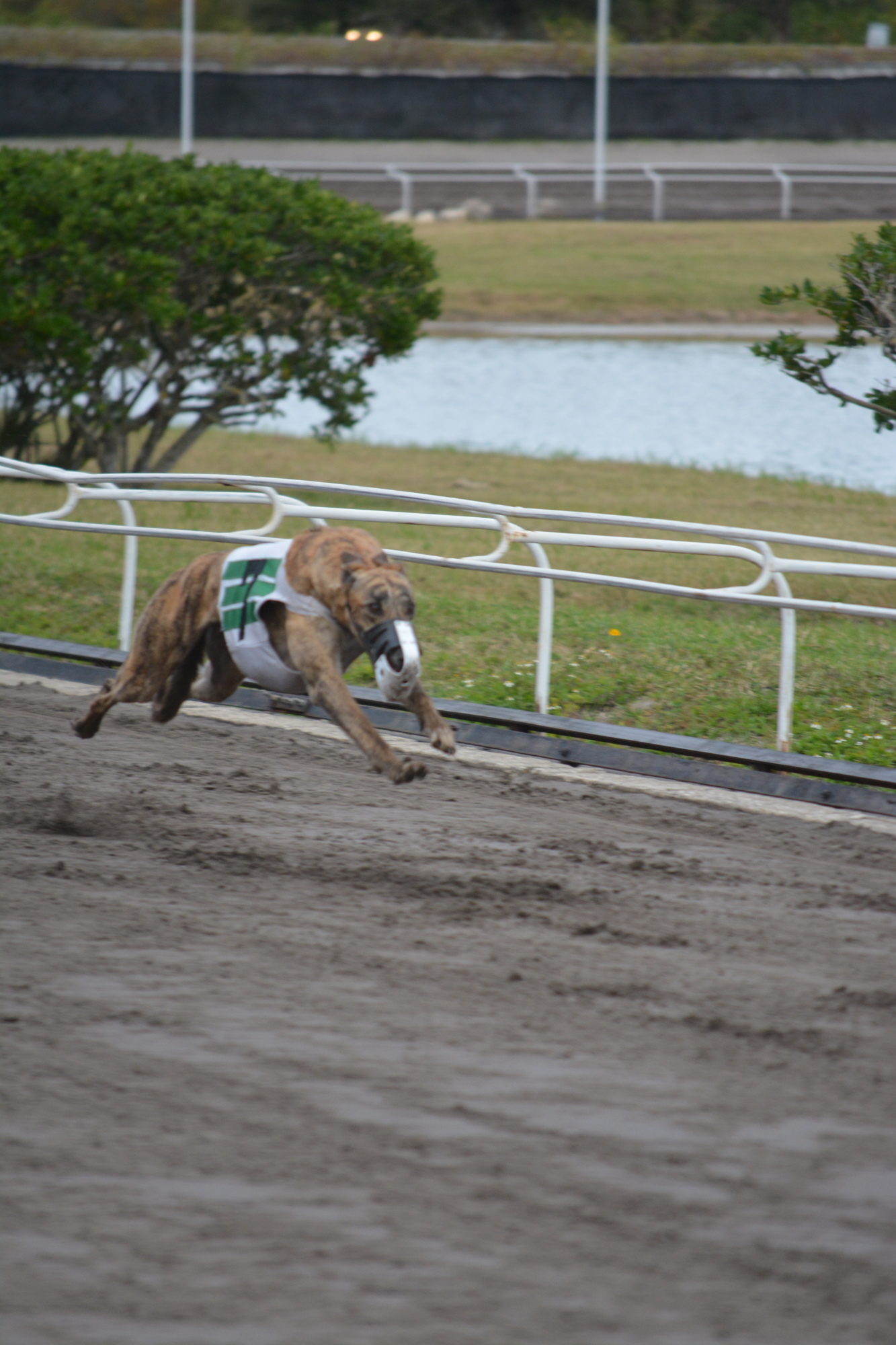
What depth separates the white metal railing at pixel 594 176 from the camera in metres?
31.0

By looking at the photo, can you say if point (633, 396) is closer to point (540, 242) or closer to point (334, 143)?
point (540, 242)

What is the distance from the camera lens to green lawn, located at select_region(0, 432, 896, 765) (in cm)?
666

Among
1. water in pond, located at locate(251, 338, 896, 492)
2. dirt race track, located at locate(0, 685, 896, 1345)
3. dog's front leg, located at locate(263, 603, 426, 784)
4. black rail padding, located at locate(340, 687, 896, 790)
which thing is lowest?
dirt race track, located at locate(0, 685, 896, 1345)

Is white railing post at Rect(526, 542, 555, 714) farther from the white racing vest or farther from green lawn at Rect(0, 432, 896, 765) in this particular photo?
the white racing vest

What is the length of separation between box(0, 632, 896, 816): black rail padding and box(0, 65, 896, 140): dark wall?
31197 millimetres

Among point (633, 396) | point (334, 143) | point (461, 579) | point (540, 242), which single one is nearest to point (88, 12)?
point (334, 143)

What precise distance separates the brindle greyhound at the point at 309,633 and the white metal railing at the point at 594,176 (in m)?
26.3

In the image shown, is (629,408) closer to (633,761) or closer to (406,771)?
(633,761)

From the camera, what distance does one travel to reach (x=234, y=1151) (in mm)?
2979

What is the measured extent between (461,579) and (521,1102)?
6.48 m

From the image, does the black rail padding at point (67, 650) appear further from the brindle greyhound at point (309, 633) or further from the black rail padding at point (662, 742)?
the brindle greyhound at point (309, 633)

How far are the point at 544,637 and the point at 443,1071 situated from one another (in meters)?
3.38

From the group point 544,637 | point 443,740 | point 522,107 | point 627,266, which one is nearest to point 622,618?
point 544,637

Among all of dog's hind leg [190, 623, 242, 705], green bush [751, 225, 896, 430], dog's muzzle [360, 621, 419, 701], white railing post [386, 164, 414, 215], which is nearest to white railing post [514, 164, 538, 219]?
white railing post [386, 164, 414, 215]
